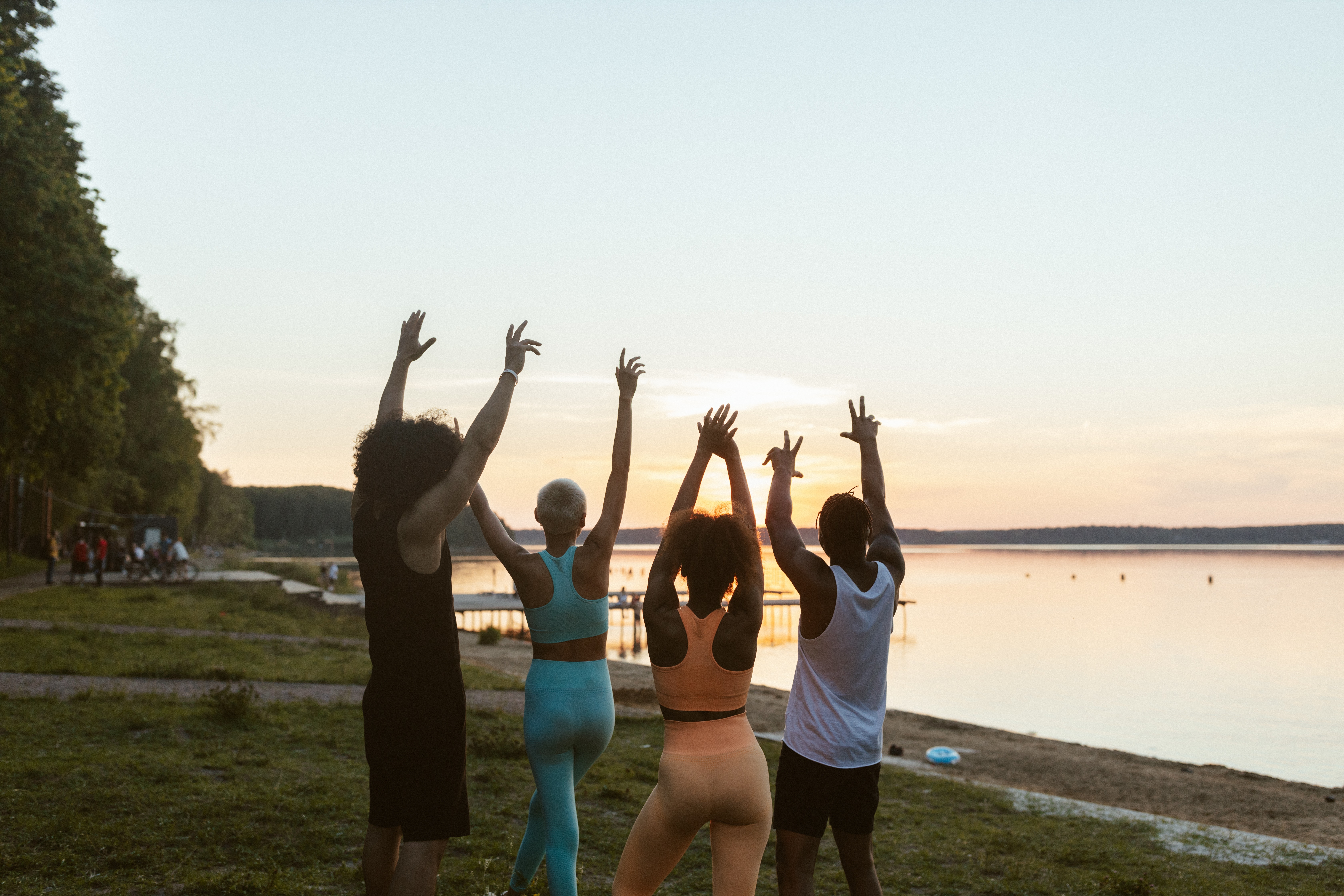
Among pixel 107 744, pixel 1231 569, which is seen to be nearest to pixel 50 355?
pixel 107 744

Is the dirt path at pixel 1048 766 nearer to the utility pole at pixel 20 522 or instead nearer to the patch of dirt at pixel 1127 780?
the patch of dirt at pixel 1127 780

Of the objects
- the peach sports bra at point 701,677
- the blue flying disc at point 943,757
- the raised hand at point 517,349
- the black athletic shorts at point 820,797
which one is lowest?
the blue flying disc at point 943,757

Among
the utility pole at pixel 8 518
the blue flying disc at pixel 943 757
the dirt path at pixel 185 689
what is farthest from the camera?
the utility pole at pixel 8 518

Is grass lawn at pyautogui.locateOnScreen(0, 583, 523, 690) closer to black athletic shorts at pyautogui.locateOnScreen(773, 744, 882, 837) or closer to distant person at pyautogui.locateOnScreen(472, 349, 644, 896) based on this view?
distant person at pyautogui.locateOnScreen(472, 349, 644, 896)

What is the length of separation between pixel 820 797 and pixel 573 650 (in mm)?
1007

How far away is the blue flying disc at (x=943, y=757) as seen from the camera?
13.9 meters

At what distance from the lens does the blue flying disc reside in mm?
13883

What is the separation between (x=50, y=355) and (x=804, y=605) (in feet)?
67.8

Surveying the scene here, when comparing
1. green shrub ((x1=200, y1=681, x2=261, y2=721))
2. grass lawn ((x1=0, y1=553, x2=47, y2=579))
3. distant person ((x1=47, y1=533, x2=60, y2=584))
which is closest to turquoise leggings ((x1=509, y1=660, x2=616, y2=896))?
green shrub ((x1=200, y1=681, x2=261, y2=721))

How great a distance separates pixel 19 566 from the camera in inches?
1527

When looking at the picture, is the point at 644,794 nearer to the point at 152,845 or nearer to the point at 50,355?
the point at 152,845

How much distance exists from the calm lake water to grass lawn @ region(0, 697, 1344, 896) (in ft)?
38.7

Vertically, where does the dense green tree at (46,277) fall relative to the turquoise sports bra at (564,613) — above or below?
above

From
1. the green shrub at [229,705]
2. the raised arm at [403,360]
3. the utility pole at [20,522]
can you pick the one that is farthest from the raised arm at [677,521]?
the utility pole at [20,522]
